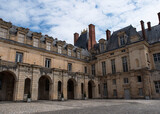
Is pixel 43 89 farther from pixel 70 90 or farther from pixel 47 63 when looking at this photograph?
pixel 70 90

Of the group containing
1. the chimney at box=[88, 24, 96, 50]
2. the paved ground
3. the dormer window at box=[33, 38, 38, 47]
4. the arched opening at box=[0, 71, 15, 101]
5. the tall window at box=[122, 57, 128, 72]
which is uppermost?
the chimney at box=[88, 24, 96, 50]

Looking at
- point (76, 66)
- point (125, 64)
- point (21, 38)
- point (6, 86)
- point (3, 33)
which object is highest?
point (3, 33)

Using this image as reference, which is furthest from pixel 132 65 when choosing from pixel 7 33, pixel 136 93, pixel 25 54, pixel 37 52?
pixel 7 33

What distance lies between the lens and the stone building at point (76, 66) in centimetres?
1928

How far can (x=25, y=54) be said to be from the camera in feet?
73.7

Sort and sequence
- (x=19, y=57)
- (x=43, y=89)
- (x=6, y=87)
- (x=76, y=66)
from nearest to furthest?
(x=6, y=87) < (x=19, y=57) < (x=43, y=89) < (x=76, y=66)

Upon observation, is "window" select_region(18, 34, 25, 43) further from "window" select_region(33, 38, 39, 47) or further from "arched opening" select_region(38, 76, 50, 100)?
"arched opening" select_region(38, 76, 50, 100)

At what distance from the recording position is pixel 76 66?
3080 cm

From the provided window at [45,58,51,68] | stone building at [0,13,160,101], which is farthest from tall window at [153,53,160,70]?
window at [45,58,51,68]

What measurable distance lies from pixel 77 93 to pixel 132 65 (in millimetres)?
11274

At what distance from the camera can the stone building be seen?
1928 centimetres

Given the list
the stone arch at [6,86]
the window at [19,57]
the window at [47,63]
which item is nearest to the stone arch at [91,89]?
the window at [47,63]

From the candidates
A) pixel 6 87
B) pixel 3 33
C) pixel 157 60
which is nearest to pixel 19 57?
pixel 3 33

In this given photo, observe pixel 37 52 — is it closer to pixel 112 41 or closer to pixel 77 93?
pixel 77 93
